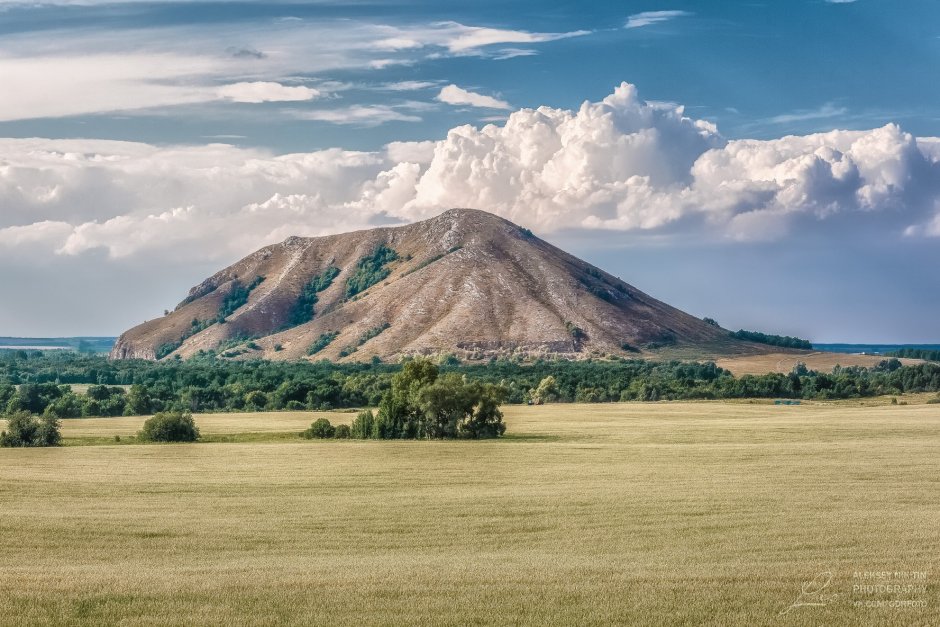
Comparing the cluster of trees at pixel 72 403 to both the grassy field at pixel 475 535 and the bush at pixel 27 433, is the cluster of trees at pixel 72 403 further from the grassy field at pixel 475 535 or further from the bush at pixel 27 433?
the grassy field at pixel 475 535

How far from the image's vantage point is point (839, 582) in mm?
27734

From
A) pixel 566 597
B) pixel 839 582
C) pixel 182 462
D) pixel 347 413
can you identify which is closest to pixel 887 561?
pixel 839 582

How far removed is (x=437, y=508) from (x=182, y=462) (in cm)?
3329

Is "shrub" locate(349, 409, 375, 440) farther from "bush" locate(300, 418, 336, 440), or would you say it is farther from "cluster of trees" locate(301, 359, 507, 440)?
"bush" locate(300, 418, 336, 440)

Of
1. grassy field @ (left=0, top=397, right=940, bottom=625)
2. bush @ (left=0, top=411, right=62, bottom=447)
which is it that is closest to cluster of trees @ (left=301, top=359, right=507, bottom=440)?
grassy field @ (left=0, top=397, right=940, bottom=625)

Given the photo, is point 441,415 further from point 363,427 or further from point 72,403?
point 72,403

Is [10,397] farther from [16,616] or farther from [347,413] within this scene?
[16,616]

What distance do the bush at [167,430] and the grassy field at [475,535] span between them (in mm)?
17341

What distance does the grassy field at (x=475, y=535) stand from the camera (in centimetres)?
2562

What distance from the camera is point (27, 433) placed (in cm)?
9044
